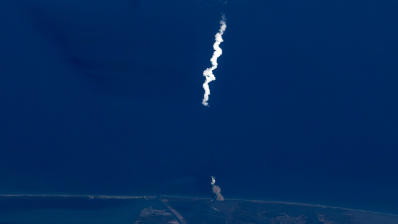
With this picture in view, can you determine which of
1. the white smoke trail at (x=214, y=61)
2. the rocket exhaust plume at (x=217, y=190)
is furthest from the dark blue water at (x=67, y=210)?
the white smoke trail at (x=214, y=61)

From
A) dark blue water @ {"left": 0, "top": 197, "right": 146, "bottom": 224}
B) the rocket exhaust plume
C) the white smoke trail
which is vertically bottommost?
dark blue water @ {"left": 0, "top": 197, "right": 146, "bottom": 224}

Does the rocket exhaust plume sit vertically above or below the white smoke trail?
below

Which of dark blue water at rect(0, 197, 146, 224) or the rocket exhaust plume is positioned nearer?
dark blue water at rect(0, 197, 146, 224)

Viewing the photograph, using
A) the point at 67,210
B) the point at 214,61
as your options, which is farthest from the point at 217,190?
the point at 67,210

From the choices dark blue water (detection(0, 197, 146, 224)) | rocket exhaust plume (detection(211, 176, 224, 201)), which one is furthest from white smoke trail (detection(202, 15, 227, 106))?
dark blue water (detection(0, 197, 146, 224))

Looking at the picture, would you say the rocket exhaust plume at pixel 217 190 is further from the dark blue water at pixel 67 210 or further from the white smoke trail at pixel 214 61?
the white smoke trail at pixel 214 61

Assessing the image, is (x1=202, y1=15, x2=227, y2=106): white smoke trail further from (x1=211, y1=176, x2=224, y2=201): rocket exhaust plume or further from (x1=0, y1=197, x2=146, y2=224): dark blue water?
(x1=0, y1=197, x2=146, y2=224): dark blue water

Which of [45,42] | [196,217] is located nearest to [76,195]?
[196,217]

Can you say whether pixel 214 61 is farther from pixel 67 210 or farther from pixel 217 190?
pixel 67 210

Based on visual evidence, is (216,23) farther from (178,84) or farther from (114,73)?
(114,73)
